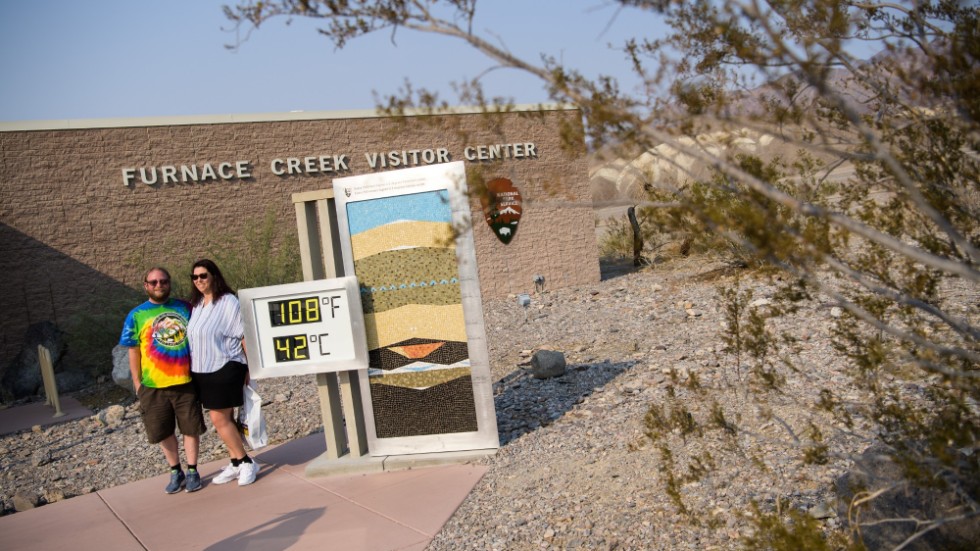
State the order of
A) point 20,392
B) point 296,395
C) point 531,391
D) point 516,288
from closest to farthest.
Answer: point 531,391
point 296,395
point 20,392
point 516,288

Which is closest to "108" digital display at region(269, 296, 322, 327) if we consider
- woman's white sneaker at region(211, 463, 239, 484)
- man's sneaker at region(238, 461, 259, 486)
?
man's sneaker at region(238, 461, 259, 486)

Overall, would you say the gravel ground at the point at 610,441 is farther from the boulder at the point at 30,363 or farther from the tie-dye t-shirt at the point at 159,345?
the boulder at the point at 30,363

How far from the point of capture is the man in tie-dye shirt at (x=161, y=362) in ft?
20.6

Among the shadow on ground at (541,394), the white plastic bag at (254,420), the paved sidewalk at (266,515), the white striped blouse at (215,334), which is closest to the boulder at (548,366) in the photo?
the shadow on ground at (541,394)

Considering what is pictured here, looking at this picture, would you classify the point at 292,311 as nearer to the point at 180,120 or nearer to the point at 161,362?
the point at 161,362

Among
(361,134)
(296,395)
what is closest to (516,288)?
(361,134)

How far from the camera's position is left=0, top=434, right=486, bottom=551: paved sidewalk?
5281mm

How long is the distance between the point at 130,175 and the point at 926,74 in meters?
13.9

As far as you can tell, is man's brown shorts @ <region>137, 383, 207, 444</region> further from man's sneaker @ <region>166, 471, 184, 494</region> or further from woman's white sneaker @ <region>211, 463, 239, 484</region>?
woman's white sneaker @ <region>211, 463, 239, 484</region>

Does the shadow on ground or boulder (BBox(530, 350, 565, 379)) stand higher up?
boulder (BBox(530, 350, 565, 379))

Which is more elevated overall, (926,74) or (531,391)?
(926,74)

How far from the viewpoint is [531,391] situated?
8438 mm

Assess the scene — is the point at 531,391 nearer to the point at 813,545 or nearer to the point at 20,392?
the point at 813,545

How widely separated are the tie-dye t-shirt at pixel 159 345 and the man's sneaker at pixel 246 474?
2.81 feet
